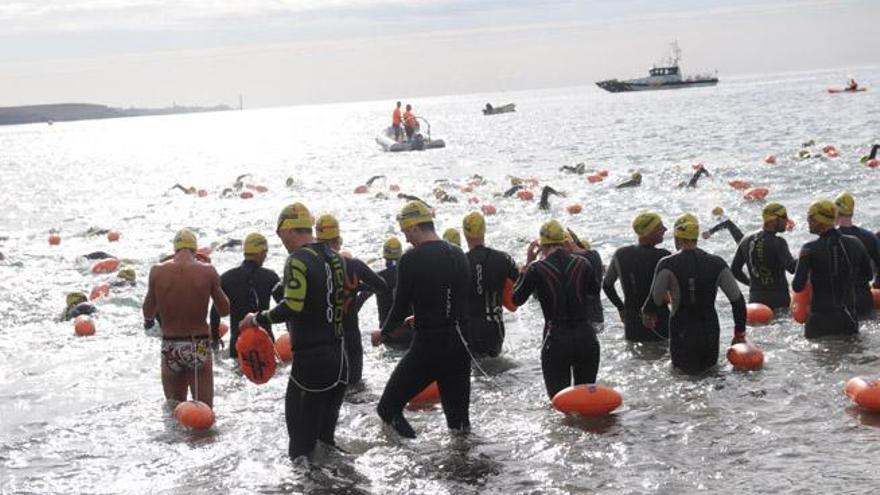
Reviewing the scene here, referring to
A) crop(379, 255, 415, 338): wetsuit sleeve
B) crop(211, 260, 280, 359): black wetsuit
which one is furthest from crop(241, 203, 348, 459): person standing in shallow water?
crop(211, 260, 280, 359): black wetsuit

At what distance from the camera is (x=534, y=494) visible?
7363mm

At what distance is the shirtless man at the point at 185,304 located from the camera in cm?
937

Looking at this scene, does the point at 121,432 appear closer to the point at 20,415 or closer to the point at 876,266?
the point at 20,415

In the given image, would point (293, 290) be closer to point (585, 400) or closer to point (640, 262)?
point (585, 400)

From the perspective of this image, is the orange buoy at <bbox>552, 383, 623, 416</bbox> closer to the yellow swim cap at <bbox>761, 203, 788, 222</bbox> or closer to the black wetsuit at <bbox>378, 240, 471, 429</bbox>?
the black wetsuit at <bbox>378, 240, 471, 429</bbox>

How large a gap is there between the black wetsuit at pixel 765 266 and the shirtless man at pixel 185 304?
20.6 feet

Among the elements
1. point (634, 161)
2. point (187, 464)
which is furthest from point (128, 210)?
point (187, 464)

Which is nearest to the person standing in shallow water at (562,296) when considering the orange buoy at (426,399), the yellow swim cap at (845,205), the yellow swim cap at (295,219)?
the orange buoy at (426,399)

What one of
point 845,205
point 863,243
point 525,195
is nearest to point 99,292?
point 845,205

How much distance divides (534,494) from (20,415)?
21.9 feet

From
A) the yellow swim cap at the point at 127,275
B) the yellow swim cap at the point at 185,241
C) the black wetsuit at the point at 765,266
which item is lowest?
the yellow swim cap at the point at 127,275

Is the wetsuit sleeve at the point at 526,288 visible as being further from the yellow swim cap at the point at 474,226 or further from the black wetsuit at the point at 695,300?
the yellow swim cap at the point at 474,226

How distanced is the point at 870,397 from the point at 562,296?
272 centimetres

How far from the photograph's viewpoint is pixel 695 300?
956 centimetres
